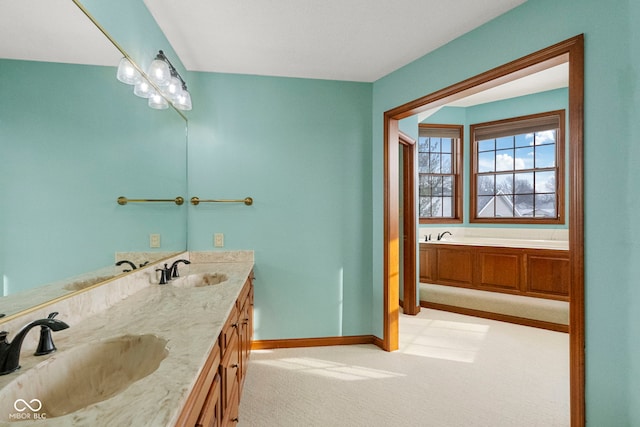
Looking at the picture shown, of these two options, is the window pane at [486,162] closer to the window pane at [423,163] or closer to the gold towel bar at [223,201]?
the window pane at [423,163]

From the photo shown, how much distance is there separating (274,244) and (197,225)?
0.74 meters

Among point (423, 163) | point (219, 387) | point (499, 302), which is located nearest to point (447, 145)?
point (423, 163)

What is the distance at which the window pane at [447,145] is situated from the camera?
15.8ft

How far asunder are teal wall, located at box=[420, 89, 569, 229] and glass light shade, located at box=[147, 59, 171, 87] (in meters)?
3.95

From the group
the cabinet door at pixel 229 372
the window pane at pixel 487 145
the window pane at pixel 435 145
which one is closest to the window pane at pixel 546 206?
the window pane at pixel 487 145

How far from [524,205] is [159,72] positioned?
4973 mm

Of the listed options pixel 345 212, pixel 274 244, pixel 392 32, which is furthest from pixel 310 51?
pixel 274 244

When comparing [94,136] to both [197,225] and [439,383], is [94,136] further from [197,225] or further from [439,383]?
[439,383]

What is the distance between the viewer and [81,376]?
912mm

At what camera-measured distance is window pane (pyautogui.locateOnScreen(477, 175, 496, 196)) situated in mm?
4660

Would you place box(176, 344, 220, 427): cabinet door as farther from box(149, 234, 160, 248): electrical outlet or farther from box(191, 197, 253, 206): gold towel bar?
box(191, 197, 253, 206): gold towel bar

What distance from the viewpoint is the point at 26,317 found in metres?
0.92

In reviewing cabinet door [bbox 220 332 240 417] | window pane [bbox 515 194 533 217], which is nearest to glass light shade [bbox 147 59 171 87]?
cabinet door [bbox 220 332 240 417]

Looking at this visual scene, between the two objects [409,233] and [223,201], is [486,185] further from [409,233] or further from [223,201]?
[223,201]
